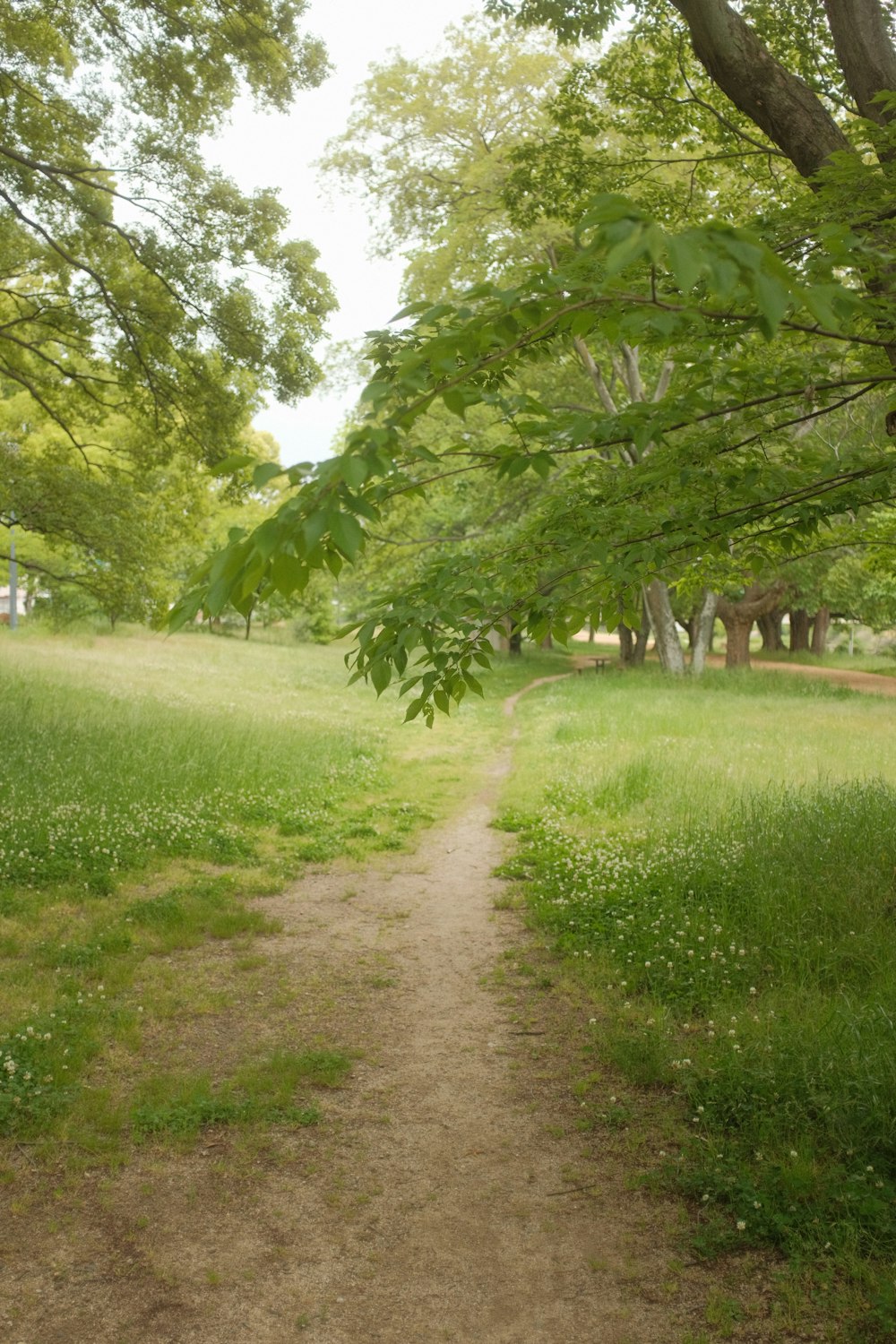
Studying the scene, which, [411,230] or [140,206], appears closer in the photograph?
[140,206]

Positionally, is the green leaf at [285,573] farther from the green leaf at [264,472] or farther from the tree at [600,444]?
the green leaf at [264,472]

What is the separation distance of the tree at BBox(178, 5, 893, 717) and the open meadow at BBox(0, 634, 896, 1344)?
94.7 inches

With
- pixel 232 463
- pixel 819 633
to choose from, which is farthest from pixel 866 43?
pixel 819 633

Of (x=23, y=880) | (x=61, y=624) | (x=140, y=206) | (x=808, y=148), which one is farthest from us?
(x=61, y=624)

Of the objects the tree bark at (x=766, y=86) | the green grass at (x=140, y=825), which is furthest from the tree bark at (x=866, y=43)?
the green grass at (x=140, y=825)

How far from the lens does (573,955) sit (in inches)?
277

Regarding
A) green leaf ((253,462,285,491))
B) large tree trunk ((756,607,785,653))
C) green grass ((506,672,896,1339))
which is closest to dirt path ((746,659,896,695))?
large tree trunk ((756,607,785,653))

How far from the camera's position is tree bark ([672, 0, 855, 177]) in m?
6.28

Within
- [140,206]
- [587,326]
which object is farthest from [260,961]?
[140,206]

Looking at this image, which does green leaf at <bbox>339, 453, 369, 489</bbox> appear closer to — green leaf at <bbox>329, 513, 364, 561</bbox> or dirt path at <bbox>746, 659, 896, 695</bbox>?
Answer: green leaf at <bbox>329, 513, 364, 561</bbox>

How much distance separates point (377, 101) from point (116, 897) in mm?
19311

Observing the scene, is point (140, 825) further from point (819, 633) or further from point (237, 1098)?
point (819, 633)

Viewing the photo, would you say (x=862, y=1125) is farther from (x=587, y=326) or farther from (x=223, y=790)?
(x=223, y=790)

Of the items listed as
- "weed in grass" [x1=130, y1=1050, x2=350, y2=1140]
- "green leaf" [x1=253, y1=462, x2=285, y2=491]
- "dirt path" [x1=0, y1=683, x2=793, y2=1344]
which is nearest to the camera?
"green leaf" [x1=253, y1=462, x2=285, y2=491]
